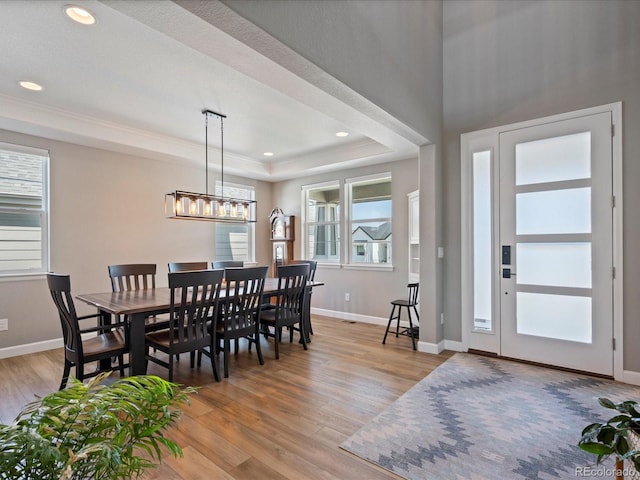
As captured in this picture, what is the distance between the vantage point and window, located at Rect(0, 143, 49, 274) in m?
3.82

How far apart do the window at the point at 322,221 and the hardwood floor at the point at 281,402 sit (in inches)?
80.5

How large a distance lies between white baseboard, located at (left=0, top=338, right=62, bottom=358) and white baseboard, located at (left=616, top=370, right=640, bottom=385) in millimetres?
6166

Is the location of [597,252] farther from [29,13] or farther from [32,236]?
[32,236]

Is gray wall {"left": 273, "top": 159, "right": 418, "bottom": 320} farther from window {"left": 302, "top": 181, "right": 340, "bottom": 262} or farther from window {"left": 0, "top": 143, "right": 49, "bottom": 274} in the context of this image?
window {"left": 0, "top": 143, "right": 49, "bottom": 274}

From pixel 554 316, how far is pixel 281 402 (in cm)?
281

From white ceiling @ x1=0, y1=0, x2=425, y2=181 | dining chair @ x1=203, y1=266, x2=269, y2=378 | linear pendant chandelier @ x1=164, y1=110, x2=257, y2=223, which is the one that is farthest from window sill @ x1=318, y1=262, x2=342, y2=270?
dining chair @ x1=203, y1=266, x2=269, y2=378

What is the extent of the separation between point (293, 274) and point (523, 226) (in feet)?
8.31

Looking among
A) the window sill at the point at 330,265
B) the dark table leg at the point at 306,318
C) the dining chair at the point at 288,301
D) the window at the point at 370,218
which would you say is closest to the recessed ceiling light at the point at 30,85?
the dining chair at the point at 288,301

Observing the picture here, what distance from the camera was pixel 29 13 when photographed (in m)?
2.17

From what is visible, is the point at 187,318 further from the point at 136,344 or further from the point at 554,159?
the point at 554,159

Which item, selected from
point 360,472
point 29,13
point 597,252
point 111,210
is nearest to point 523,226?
point 597,252

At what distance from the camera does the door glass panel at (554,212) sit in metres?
3.16

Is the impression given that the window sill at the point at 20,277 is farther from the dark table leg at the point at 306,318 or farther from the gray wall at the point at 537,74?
the gray wall at the point at 537,74

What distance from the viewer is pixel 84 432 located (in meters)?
0.70
